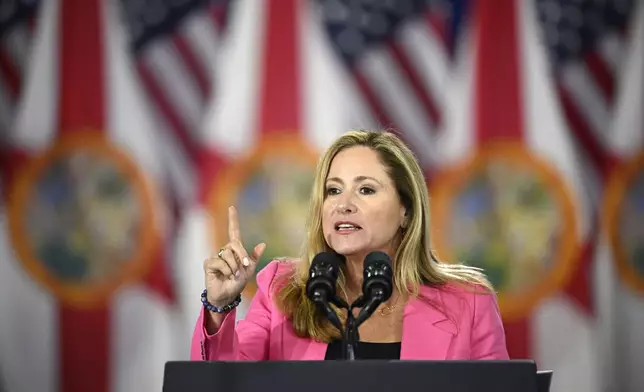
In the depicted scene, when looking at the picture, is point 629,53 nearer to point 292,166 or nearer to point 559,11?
point 559,11

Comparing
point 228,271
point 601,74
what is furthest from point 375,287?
point 601,74

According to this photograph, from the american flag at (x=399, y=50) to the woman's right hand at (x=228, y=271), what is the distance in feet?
6.25

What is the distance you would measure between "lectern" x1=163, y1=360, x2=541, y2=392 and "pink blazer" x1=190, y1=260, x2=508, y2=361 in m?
0.61

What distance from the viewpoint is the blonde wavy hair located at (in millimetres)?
2293

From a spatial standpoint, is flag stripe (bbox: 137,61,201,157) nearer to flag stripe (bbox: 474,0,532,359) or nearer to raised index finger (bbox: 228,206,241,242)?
flag stripe (bbox: 474,0,532,359)

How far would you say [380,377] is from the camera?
4.70 ft

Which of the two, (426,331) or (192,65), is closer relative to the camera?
(426,331)

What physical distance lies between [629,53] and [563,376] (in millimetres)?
1402

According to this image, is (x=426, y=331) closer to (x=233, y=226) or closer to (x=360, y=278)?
(x=360, y=278)

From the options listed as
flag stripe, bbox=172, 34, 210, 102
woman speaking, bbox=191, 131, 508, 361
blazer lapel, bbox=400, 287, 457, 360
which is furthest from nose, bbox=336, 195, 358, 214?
flag stripe, bbox=172, 34, 210, 102

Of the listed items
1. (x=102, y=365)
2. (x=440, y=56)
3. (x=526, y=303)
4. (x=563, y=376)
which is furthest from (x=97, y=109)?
(x=563, y=376)

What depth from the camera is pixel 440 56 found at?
12.3ft

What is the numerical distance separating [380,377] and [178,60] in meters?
2.52

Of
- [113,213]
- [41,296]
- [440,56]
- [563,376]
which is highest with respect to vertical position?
[440,56]
